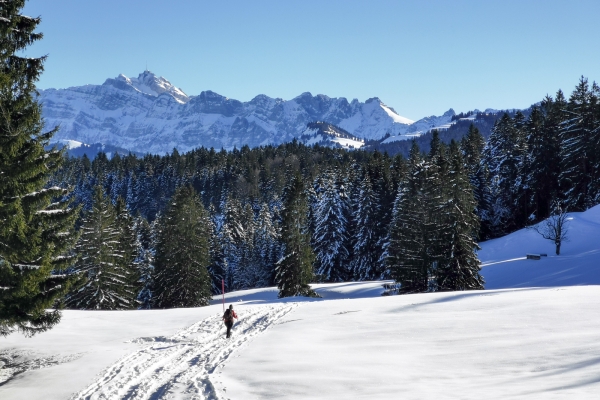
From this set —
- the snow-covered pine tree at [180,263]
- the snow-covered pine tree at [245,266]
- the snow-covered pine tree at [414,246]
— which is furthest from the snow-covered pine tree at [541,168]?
the snow-covered pine tree at [245,266]

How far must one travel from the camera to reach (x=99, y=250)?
118 ft

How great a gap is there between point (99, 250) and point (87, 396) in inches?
965

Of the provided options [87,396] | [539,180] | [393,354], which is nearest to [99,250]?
[87,396]

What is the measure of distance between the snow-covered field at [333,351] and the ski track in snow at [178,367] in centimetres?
4

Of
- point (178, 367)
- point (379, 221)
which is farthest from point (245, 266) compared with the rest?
point (178, 367)

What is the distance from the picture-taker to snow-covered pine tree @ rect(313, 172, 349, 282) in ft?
190

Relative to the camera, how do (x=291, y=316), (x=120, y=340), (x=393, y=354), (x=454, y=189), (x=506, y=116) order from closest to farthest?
1. (x=393, y=354)
2. (x=120, y=340)
3. (x=291, y=316)
4. (x=454, y=189)
5. (x=506, y=116)

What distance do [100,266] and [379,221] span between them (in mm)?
32361

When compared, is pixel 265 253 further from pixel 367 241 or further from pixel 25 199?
pixel 25 199

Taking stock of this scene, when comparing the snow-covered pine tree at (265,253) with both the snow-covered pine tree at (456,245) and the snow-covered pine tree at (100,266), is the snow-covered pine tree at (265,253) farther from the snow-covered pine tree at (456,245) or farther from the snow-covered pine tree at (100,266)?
the snow-covered pine tree at (456,245)

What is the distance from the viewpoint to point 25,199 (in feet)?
49.5

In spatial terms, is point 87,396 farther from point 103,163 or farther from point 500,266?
point 103,163

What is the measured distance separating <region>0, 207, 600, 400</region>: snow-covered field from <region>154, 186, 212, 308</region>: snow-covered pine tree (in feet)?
41.4

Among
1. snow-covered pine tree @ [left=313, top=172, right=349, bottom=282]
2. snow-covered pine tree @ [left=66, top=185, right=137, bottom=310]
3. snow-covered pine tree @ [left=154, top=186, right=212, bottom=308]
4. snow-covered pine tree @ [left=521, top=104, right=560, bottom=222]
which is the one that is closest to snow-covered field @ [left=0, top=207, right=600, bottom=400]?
snow-covered pine tree @ [left=66, top=185, right=137, bottom=310]
